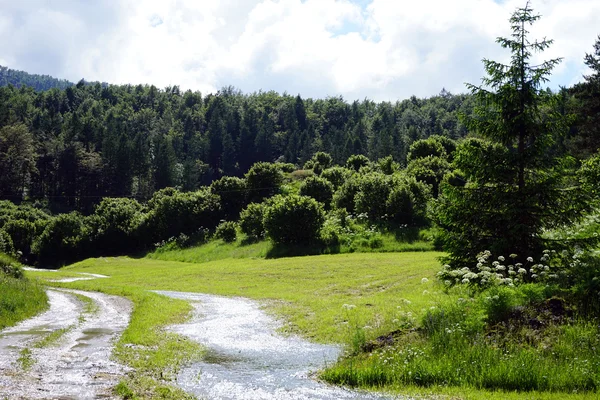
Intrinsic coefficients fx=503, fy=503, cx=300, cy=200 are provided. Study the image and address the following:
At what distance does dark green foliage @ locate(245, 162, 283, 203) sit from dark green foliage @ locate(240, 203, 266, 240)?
16499mm

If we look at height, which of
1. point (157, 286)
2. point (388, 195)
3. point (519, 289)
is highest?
point (388, 195)

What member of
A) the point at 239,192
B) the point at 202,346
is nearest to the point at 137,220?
the point at 239,192

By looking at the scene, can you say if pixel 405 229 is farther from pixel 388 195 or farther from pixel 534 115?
pixel 534 115

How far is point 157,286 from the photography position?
40719 mm

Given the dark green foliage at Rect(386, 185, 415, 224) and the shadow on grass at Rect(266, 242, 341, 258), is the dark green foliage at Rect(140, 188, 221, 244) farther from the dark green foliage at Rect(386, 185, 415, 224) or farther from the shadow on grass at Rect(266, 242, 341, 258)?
the dark green foliage at Rect(386, 185, 415, 224)

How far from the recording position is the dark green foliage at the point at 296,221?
59.2 meters

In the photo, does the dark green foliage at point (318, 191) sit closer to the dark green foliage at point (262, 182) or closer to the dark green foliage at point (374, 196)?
the dark green foliage at point (374, 196)

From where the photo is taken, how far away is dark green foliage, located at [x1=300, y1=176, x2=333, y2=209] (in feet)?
250

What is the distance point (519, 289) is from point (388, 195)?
1914 inches

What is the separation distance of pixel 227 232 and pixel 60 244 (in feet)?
108

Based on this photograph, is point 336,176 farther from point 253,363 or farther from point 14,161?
point 14,161

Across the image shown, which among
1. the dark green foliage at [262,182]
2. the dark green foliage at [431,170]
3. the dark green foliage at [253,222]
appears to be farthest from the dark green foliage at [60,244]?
the dark green foliage at [431,170]

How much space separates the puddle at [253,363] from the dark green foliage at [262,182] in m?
67.2

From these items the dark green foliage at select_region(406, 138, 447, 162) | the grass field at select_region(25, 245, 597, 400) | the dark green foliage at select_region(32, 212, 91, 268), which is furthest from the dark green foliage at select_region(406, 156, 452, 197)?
the dark green foliage at select_region(32, 212, 91, 268)
